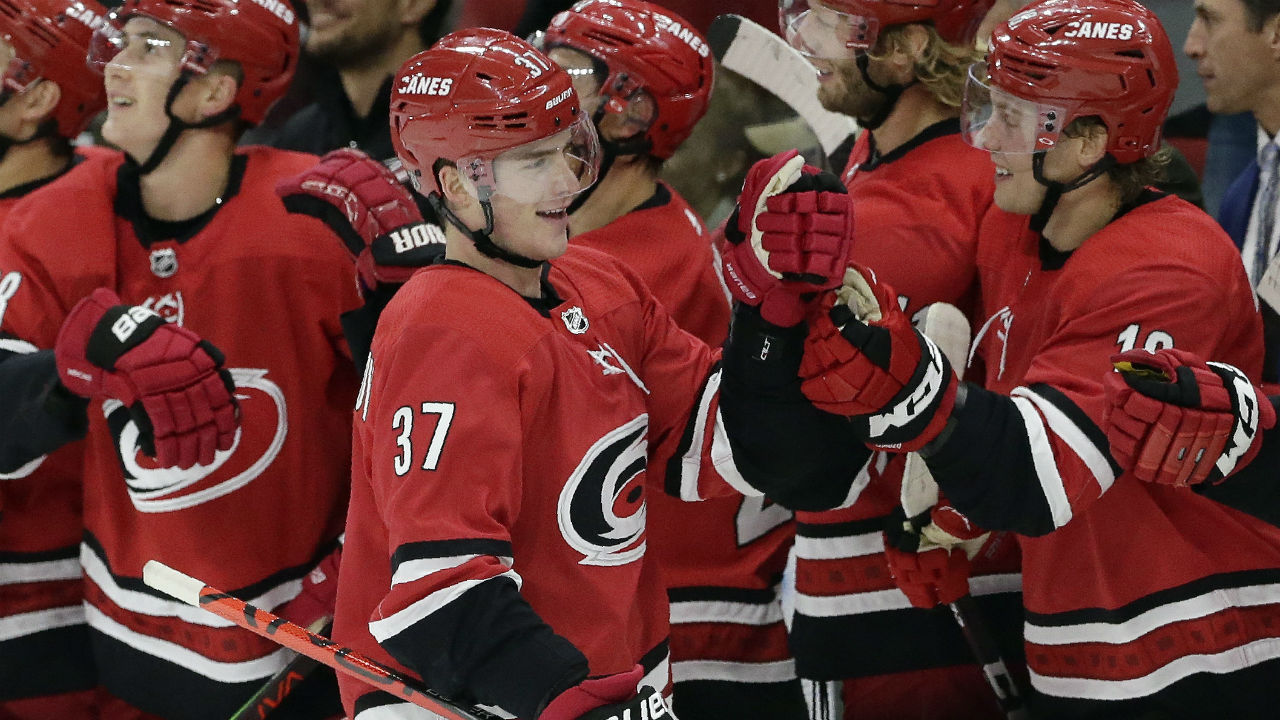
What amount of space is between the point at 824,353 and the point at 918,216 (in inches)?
35.9

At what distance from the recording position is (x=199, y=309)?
302cm

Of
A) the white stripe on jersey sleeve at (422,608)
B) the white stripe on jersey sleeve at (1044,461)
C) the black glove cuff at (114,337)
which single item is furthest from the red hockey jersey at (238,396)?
the white stripe on jersey sleeve at (1044,461)

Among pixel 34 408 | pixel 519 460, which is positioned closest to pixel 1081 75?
pixel 519 460

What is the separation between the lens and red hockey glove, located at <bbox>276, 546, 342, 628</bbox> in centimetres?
311

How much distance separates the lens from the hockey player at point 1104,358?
A: 2.30 metres

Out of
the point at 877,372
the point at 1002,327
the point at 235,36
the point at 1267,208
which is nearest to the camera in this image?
the point at 877,372

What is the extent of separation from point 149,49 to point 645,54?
3.39ft

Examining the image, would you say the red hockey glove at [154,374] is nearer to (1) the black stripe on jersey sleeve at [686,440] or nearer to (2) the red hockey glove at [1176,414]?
(1) the black stripe on jersey sleeve at [686,440]

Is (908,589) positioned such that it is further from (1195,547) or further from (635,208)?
(635,208)

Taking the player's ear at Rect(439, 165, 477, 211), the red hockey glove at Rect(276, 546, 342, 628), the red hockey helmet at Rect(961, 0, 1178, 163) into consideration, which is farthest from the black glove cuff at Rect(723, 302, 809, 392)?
the red hockey glove at Rect(276, 546, 342, 628)

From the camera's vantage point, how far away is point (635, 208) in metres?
3.12

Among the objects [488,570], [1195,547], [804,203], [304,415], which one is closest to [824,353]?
[804,203]

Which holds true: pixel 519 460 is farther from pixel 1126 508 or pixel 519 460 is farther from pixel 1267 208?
pixel 1267 208

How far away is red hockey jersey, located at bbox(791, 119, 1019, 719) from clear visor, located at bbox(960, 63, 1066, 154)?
0.35 metres
